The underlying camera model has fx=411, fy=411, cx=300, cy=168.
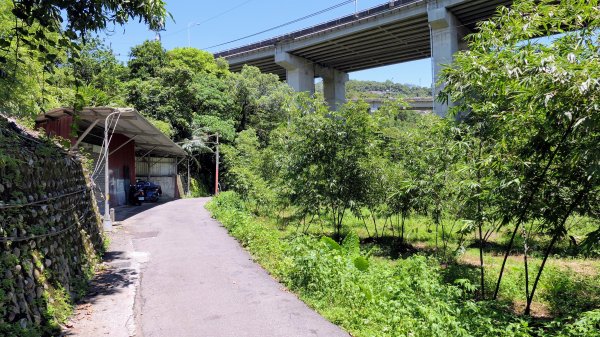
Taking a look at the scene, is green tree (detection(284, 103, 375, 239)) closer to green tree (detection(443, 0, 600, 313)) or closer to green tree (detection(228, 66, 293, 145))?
green tree (detection(443, 0, 600, 313))

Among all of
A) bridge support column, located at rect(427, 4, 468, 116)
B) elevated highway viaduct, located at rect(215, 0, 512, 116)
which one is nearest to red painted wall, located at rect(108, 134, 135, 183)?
elevated highway viaduct, located at rect(215, 0, 512, 116)

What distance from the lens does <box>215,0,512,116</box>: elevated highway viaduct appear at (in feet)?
93.7

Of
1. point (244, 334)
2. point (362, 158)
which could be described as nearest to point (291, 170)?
point (362, 158)

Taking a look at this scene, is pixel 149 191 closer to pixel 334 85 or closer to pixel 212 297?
pixel 212 297

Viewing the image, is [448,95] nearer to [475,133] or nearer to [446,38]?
[475,133]

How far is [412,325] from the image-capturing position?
5.16 m

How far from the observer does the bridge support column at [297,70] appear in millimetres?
41469

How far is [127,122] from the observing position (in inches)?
688

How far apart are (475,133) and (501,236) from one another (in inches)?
418

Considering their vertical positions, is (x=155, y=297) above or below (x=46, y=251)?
below

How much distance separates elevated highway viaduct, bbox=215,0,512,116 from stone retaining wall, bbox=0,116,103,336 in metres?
17.9

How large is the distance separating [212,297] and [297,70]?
37.3 meters

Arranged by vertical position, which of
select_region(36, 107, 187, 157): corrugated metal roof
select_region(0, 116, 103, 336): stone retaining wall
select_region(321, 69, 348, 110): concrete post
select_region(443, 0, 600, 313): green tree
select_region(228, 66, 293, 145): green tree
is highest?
select_region(321, 69, 348, 110): concrete post

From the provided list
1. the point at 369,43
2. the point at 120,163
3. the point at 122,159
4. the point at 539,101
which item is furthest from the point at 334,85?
the point at 539,101
